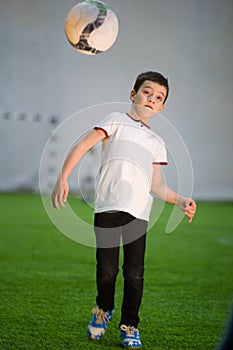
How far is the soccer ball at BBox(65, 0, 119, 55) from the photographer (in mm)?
2154

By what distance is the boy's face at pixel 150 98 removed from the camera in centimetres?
201

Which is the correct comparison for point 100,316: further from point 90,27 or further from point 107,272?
point 90,27

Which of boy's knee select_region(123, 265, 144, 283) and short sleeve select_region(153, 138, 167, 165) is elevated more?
short sleeve select_region(153, 138, 167, 165)

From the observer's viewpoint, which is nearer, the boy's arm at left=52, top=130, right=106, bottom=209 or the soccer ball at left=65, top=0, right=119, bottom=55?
the boy's arm at left=52, top=130, right=106, bottom=209

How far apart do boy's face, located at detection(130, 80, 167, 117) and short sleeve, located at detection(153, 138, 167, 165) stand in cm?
10

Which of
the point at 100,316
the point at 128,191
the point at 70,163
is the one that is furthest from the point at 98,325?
the point at 70,163

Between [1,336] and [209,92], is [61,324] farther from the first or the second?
[209,92]

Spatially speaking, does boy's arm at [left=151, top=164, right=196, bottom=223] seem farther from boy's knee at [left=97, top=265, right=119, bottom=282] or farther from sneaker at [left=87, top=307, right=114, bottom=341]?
sneaker at [left=87, top=307, right=114, bottom=341]

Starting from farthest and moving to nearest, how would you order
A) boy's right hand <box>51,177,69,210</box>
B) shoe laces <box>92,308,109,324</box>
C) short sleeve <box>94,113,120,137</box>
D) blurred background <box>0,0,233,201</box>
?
blurred background <box>0,0,233,201</box> → shoe laces <box>92,308,109,324</box> → short sleeve <box>94,113,120,137</box> → boy's right hand <box>51,177,69,210</box>

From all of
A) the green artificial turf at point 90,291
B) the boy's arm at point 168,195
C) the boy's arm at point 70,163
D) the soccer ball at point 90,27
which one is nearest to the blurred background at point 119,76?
the green artificial turf at point 90,291

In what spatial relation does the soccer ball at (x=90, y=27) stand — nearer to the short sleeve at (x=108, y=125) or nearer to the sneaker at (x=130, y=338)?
the short sleeve at (x=108, y=125)

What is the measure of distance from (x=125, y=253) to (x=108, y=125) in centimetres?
39

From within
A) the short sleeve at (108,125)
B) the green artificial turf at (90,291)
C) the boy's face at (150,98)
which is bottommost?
the green artificial turf at (90,291)

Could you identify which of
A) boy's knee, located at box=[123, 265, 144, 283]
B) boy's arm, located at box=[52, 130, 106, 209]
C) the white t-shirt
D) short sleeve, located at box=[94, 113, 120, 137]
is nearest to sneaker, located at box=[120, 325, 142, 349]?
boy's knee, located at box=[123, 265, 144, 283]
